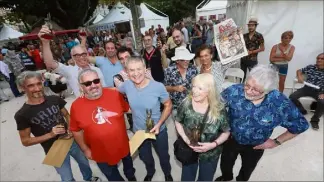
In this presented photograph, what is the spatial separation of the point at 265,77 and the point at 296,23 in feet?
13.0

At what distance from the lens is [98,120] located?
2148mm

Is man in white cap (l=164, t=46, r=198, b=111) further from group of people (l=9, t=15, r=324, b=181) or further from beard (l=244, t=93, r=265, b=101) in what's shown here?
beard (l=244, t=93, r=265, b=101)

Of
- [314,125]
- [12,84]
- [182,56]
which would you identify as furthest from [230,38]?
[12,84]

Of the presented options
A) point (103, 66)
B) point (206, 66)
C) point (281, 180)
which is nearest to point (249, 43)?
point (206, 66)

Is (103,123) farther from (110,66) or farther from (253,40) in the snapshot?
(253,40)

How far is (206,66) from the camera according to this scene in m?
3.04

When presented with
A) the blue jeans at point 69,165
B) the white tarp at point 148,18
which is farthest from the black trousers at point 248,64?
the white tarp at point 148,18

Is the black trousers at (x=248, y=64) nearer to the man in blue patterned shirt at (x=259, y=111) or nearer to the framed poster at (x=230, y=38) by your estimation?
the framed poster at (x=230, y=38)

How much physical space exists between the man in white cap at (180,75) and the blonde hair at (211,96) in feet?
2.94

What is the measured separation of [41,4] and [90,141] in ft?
66.9

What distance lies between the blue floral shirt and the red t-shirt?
3.96ft

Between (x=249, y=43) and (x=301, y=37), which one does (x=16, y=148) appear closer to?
(x=249, y=43)

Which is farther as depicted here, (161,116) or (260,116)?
(161,116)

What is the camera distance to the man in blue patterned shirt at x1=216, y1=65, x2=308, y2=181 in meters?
1.93
